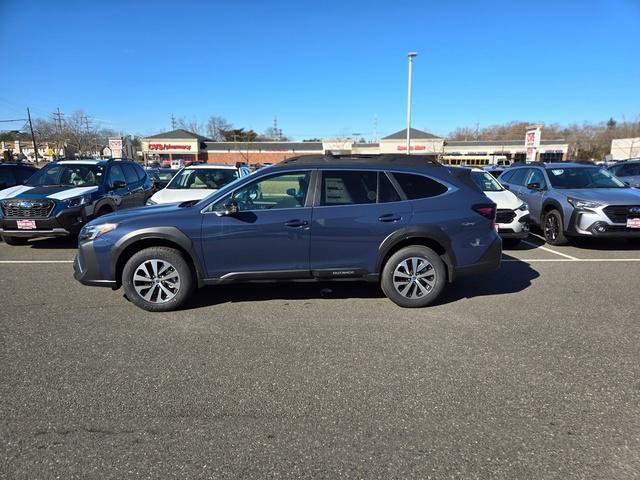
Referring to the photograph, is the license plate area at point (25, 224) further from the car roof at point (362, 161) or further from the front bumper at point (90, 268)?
the car roof at point (362, 161)

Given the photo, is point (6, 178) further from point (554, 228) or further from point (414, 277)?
point (554, 228)

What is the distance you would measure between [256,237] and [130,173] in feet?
24.8

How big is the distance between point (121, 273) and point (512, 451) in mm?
4208

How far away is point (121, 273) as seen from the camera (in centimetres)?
478

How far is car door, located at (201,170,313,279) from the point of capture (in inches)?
182

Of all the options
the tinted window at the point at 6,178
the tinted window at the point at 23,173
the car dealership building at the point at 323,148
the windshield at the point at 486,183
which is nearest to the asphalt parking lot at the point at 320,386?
the windshield at the point at 486,183

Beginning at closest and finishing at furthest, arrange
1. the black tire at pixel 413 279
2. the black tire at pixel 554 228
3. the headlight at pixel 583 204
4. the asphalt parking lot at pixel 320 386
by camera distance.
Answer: the asphalt parking lot at pixel 320 386, the black tire at pixel 413 279, the headlight at pixel 583 204, the black tire at pixel 554 228

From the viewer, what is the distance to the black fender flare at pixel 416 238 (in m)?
4.77

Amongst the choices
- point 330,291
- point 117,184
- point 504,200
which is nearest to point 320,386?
point 330,291

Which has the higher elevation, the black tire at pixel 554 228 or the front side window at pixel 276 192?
the front side window at pixel 276 192

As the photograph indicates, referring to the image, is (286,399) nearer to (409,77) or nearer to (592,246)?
(592,246)

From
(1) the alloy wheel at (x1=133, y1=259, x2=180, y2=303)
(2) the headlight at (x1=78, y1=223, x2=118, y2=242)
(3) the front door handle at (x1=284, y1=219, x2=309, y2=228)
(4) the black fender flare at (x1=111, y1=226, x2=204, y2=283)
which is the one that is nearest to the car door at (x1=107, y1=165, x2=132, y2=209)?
(2) the headlight at (x1=78, y1=223, x2=118, y2=242)

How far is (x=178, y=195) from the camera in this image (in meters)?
8.91

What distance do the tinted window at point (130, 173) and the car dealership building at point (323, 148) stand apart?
58.8 meters
